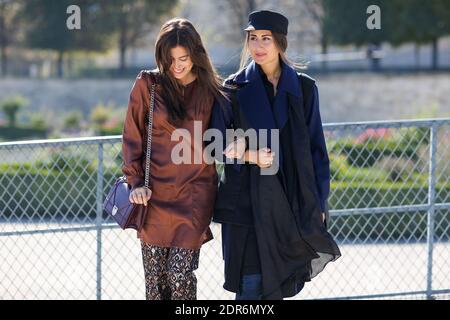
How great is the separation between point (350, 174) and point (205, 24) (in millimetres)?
39825

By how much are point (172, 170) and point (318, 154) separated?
2.31 feet

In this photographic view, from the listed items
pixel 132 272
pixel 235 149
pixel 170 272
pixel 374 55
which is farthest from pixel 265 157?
pixel 374 55

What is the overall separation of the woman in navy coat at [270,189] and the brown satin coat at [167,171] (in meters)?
0.10

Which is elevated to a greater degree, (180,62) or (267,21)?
(267,21)

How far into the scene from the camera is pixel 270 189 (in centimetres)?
413

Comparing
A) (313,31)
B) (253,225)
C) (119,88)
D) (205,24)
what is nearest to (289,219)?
(253,225)

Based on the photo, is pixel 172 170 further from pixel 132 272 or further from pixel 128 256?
pixel 128 256

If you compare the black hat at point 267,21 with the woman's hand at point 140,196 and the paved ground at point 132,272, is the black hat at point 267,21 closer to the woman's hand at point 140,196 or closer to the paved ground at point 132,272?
the woman's hand at point 140,196

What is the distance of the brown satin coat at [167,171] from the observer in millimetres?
4215

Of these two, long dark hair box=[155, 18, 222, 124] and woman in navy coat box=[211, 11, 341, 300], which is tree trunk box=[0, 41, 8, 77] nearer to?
long dark hair box=[155, 18, 222, 124]

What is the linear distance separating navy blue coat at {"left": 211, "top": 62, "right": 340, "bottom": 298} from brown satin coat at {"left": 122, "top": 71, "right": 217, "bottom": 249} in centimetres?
10
